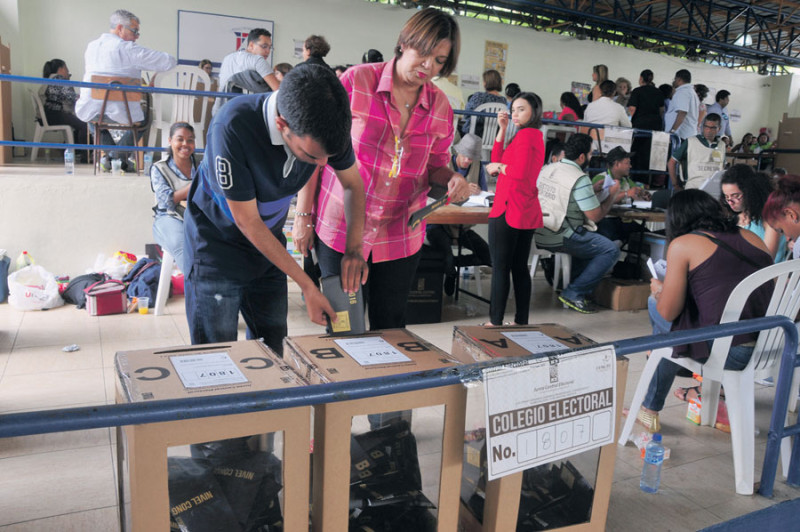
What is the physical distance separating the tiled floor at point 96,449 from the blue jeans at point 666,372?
0.18 metres

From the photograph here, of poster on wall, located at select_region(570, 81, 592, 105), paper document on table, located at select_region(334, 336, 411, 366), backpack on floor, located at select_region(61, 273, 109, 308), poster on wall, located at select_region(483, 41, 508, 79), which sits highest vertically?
poster on wall, located at select_region(483, 41, 508, 79)

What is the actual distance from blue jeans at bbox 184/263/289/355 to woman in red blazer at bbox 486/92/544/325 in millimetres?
1956

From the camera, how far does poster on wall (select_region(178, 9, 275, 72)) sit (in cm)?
906

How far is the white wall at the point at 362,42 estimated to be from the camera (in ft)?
27.2

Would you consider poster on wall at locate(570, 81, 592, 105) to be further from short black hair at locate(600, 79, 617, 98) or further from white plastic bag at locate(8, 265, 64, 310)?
white plastic bag at locate(8, 265, 64, 310)

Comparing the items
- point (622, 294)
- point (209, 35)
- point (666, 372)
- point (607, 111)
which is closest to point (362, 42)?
point (209, 35)

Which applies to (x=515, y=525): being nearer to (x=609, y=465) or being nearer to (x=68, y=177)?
(x=609, y=465)

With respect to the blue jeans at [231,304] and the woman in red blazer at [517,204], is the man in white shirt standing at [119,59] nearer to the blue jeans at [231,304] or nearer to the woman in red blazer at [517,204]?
the woman in red blazer at [517,204]

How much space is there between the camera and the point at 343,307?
1682 mm

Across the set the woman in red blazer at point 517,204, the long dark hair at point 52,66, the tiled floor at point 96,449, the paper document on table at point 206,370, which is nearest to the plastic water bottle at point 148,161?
the tiled floor at point 96,449

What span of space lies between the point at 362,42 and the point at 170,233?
753 centimetres

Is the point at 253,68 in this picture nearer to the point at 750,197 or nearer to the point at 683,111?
the point at 750,197

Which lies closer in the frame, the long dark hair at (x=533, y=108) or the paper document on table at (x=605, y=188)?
the long dark hair at (x=533, y=108)

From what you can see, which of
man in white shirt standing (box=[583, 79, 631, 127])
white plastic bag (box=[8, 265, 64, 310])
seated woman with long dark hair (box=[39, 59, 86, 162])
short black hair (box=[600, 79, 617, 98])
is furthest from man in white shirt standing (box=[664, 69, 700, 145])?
seated woman with long dark hair (box=[39, 59, 86, 162])
